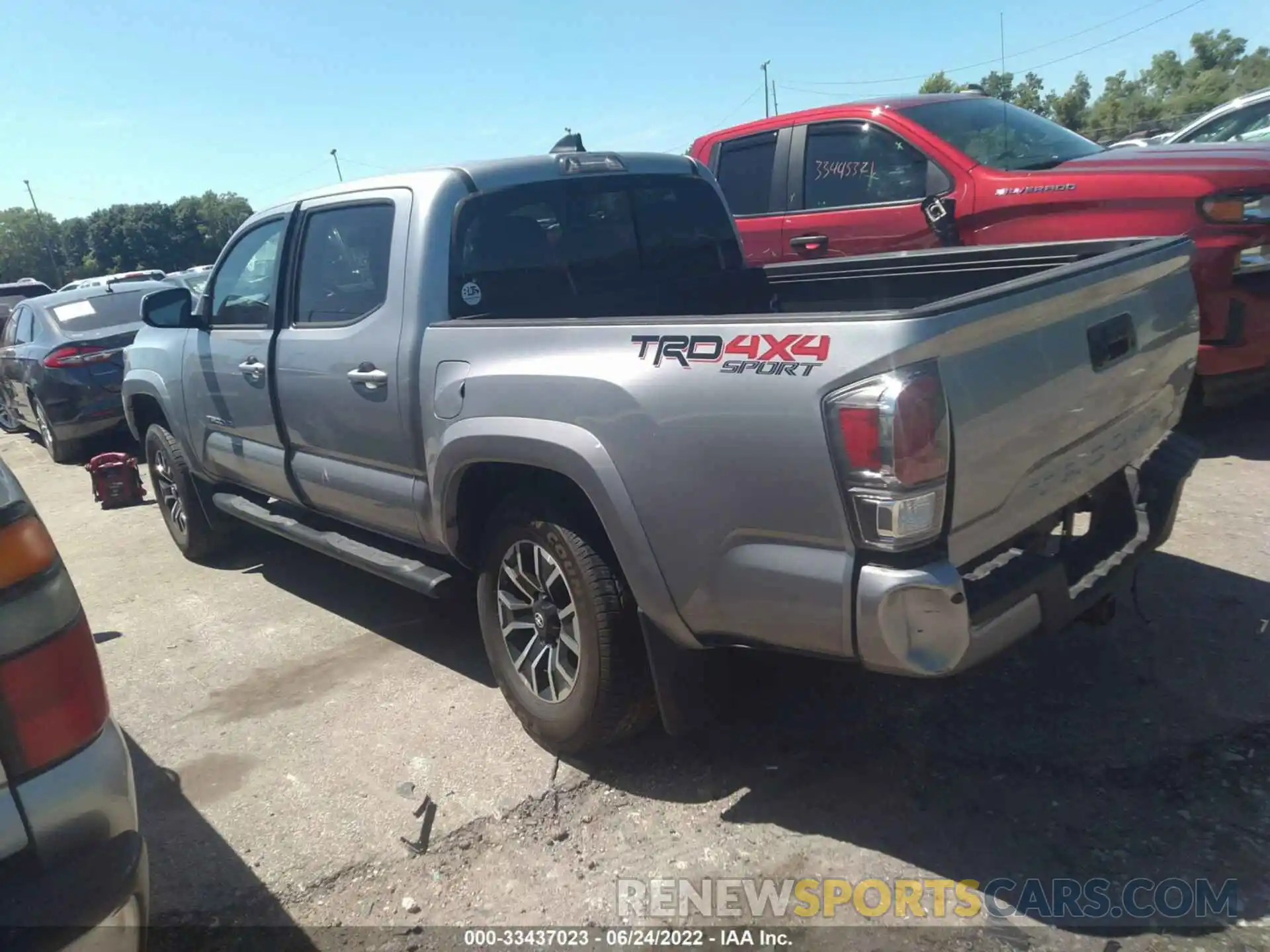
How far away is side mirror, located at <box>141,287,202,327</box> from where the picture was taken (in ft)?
16.7

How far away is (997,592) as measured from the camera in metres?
2.46

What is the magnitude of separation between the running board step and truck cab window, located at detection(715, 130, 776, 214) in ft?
13.1

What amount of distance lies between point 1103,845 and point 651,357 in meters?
1.79

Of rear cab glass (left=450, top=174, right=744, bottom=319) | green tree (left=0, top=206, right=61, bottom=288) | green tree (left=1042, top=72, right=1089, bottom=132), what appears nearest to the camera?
rear cab glass (left=450, top=174, right=744, bottom=319)

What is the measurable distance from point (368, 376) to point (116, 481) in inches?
201

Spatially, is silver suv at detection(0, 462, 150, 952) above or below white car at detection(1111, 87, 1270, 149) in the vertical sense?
below

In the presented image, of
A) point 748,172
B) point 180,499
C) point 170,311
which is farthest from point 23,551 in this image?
point 748,172

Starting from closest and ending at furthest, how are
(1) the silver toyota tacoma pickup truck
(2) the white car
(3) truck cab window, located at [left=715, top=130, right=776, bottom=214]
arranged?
1. (1) the silver toyota tacoma pickup truck
2. (3) truck cab window, located at [left=715, top=130, right=776, bottom=214]
3. (2) the white car

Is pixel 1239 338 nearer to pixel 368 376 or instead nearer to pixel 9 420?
pixel 368 376

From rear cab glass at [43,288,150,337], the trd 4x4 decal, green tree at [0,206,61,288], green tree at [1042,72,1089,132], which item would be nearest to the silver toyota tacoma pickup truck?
the trd 4x4 decal

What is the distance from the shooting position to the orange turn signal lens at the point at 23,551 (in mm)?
1894

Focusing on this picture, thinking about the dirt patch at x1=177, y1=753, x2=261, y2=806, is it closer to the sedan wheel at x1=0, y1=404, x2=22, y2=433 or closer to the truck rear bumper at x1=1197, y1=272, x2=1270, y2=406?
the truck rear bumper at x1=1197, y1=272, x2=1270, y2=406

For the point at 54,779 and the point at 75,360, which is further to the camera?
the point at 75,360

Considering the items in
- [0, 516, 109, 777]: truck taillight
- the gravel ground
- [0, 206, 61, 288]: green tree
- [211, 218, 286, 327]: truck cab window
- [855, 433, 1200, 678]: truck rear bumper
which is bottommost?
the gravel ground
